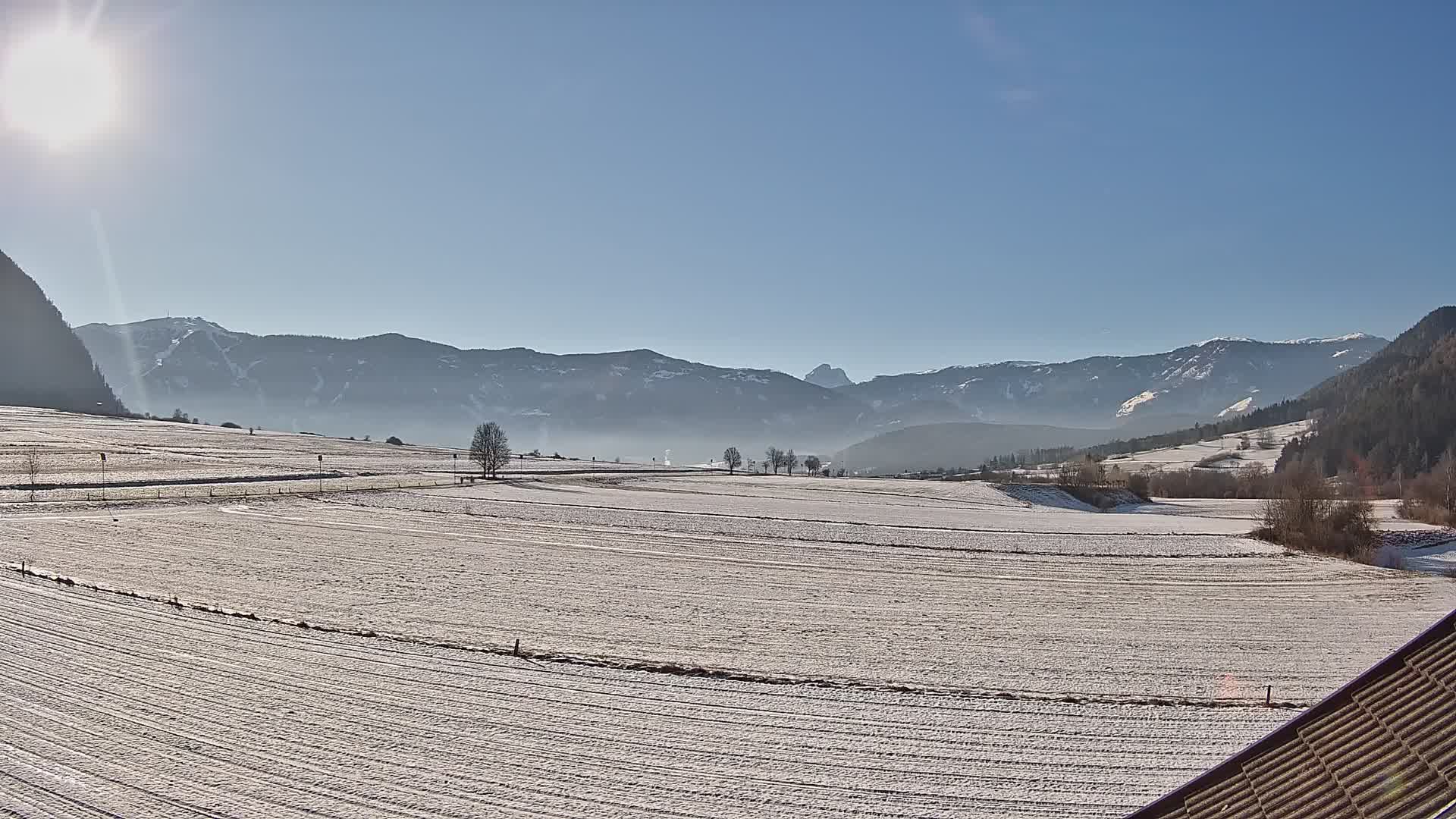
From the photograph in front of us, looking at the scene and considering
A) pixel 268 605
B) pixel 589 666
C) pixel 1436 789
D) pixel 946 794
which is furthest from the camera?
pixel 268 605

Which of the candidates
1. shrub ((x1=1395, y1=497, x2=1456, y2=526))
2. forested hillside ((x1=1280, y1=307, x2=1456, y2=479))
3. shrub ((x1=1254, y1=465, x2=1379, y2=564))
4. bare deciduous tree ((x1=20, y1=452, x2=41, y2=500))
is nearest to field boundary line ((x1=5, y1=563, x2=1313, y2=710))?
shrub ((x1=1254, y1=465, x2=1379, y2=564))

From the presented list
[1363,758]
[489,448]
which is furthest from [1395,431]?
[1363,758]

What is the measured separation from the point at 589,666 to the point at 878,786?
8.77m

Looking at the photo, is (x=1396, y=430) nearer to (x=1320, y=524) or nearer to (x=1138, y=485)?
(x=1138, y=485)

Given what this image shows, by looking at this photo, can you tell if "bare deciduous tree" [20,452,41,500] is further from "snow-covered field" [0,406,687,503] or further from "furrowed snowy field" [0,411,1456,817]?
"furrowed snowy field" [0,411,1456,817]

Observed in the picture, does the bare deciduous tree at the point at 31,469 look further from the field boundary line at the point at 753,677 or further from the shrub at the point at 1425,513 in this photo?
the shrub at the point at 1425,513

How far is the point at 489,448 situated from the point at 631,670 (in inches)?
3417

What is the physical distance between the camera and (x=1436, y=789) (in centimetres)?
567

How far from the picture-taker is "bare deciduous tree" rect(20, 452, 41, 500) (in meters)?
61.6

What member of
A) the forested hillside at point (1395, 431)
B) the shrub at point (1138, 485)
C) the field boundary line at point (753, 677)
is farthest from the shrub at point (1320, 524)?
the forested hillside at point (1395, 431)

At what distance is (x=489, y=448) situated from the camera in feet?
336

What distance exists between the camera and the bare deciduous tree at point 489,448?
99875 millimetres

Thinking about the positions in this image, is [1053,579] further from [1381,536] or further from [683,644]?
[1381,536]

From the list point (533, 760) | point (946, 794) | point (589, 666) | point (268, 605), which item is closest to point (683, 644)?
point (589, 666)
